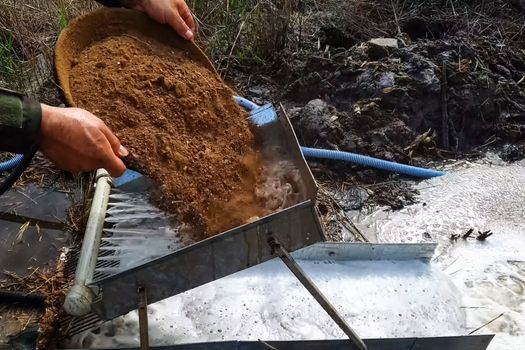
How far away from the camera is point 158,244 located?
2.05 meters

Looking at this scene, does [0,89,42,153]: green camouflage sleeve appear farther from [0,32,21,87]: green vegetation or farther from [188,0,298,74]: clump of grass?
[188,0,298,74]: clump of grass

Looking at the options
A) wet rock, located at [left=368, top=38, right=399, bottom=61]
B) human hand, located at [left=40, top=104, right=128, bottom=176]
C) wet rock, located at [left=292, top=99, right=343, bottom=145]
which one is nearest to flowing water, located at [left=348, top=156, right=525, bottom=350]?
wet rock, located at [left=292, top=99, right=343, bottom=145]

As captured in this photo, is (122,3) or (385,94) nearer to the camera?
(122,3)

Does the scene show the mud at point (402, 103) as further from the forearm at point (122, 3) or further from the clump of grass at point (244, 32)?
the forearm at point (122, 3)

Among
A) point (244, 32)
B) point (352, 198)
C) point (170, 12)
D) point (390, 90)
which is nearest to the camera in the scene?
point (170, 12)

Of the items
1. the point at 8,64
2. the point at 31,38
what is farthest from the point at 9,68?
the point at 31,38

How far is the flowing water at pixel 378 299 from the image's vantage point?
7.55 ft

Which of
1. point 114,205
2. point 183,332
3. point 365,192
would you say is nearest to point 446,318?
point 365,192

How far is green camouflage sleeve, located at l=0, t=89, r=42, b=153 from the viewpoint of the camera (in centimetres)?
162

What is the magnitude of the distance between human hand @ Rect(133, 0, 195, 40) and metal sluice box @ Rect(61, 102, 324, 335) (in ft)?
1.50

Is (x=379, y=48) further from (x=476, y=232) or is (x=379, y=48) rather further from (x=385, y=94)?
(x=476, y=232)

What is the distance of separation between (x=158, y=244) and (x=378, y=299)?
104cm

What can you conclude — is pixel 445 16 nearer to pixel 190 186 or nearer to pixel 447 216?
pixel 447 216

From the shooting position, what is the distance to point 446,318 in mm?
2438
